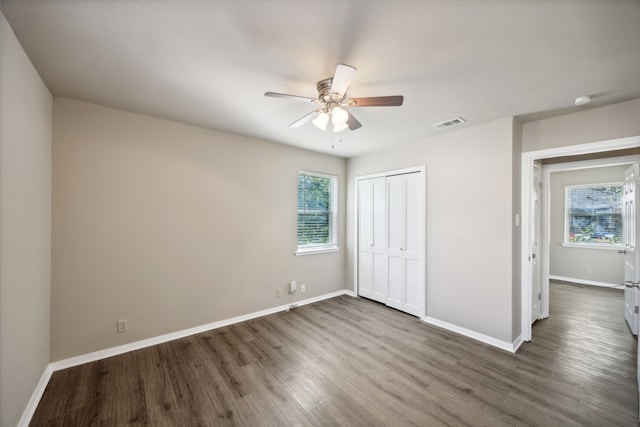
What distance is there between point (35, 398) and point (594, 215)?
8.78 m

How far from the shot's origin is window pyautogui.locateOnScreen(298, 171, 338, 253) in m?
4.22

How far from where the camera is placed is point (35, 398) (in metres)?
1.92

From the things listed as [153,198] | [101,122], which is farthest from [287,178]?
[101,122]

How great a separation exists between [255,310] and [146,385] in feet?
5.10

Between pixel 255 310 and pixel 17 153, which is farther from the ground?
pixel 17 153

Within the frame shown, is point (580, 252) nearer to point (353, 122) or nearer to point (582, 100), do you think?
point (582, 100)

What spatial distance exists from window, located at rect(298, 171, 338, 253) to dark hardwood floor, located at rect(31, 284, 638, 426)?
58.0 inches

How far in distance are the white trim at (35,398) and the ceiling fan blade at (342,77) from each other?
307 centimetres

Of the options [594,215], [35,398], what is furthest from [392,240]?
[594,215]

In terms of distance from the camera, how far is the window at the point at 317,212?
4.22 m

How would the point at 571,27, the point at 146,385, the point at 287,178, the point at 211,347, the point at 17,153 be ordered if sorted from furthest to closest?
the point at 287,178, the point at 211,347, the point at 146,385, the point at 17,153, the point at 571,27

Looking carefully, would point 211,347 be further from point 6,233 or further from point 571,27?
point 571,27

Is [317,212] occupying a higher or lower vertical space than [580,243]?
higher

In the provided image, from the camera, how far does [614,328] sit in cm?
322
